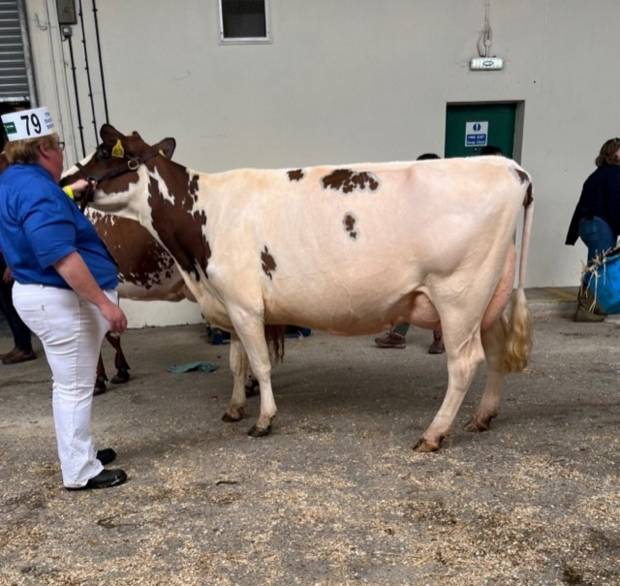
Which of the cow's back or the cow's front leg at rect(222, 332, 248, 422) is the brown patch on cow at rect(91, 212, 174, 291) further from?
the cow's back

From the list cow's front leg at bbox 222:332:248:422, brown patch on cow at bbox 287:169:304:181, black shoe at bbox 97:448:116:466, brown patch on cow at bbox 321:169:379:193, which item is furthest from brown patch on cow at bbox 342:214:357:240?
black shoe at bbox 97:448:116:466

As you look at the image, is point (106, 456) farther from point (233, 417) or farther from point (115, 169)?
point (115, 169)

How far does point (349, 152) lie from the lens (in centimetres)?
631

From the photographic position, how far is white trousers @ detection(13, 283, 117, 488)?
2.69m

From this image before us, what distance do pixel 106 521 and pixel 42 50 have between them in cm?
502

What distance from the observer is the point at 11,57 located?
18.6 feet

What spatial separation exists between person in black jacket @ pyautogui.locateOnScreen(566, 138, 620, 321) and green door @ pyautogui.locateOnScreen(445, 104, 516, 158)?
1251 millimetres

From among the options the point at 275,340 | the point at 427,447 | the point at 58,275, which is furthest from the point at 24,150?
the point at 427,447

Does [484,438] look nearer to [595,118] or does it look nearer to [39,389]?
[39,389]

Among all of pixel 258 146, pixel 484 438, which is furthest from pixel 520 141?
pixel 484 438

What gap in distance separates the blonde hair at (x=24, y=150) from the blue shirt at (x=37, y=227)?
0.05 metres

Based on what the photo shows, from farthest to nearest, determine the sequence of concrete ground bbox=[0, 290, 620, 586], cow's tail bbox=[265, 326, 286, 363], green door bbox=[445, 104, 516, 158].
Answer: green door bbox=[445, 104, 516, 158]
cow's tail bbox=[265, 326, 286, 363]
concrete ground bbox=[0, 290, 620, 586]

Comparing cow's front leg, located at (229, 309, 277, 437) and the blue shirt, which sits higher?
the blue shirt

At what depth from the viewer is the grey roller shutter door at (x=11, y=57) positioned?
18.4ft
